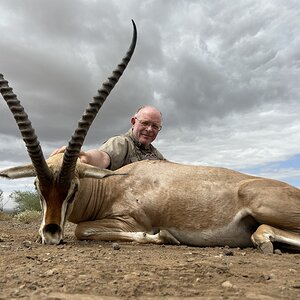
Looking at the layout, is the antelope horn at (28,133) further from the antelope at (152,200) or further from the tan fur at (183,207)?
the tan fur at (183,207)

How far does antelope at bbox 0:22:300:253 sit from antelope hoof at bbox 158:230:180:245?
13mm

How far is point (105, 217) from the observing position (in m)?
6.52

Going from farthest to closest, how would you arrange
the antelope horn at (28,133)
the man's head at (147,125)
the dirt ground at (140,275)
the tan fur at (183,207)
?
the man's head at (147,125) → the tan fur at (183,207) → the antelope horn at (28,133) → the dirt ground at (140,275)

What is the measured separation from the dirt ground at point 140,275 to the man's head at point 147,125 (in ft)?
14.3

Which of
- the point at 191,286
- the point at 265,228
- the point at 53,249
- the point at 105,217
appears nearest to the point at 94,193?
the point at 105,217

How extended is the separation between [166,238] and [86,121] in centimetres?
189

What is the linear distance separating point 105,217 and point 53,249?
5.25 ft

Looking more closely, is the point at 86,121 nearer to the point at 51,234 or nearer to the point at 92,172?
the point at 92,172

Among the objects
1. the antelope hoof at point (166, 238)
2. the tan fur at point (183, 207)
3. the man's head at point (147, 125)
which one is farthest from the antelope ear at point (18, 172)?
the man's head at point (147, 125)

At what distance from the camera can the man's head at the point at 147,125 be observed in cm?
905

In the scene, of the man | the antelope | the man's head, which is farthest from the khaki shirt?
the antelope

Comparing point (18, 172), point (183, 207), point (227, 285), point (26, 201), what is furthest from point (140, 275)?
point (26, 201)

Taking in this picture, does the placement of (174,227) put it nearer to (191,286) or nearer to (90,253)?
(90,253)

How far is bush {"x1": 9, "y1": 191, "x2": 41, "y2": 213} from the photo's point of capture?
1912cm
